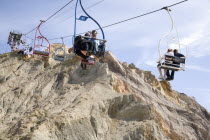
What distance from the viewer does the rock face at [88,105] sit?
60.2ft

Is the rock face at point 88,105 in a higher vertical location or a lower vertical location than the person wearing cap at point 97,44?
lower

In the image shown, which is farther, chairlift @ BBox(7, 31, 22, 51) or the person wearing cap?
chairlift @ BBox(7, 31, 22, 51)

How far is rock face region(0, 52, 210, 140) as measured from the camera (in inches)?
723

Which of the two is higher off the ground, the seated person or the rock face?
the seated person

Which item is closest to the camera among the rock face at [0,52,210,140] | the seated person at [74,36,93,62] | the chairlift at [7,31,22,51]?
the seated person at [74,36,93,62]

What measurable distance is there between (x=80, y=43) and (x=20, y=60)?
20187 mm

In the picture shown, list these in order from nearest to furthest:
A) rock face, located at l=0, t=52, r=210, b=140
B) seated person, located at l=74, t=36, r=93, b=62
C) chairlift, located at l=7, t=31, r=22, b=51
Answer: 1. seated person, located at l=74, t=36, r=93, b=62
2. rock face, located at l=0, t=52, r=210, b=140
3. chairlift, located at l=7, t=31, r=22, b=51

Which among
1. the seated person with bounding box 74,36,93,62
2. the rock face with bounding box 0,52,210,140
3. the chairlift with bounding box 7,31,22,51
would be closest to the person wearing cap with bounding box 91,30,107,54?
the seated person with bounding box 74,36,93,62

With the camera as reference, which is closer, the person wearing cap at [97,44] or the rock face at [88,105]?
the person wearing cap at [97,44]

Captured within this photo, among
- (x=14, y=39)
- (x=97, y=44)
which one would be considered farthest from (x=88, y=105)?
(x=14, y=39)

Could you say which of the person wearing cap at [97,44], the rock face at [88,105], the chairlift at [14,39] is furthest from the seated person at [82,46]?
the chairlift at [14,39]

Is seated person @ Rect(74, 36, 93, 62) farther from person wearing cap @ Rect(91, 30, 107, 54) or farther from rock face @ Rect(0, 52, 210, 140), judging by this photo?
rock face @ Rect(0, 52, 210, 140)

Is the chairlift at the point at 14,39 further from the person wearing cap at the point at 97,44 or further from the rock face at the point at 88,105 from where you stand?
the person wearing cap at the point at 97,44

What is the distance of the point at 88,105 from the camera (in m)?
20.0
